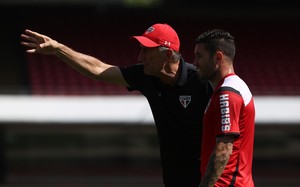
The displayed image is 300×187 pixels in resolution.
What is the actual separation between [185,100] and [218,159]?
1037 mm

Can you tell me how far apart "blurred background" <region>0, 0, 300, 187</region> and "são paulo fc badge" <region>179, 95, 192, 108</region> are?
687 cm

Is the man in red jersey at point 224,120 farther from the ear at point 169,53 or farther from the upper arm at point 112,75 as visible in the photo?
the upper arm at point 112,75

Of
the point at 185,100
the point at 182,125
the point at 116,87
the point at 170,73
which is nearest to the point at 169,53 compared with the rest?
the point at 170,73

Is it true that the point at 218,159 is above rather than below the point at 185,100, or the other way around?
below

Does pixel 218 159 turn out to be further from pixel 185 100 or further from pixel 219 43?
pixel 185 100

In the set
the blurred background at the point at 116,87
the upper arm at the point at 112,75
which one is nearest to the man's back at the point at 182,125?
the upper arm at the point at 112,75

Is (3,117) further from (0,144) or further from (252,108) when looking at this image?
(252,108)

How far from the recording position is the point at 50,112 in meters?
11.8

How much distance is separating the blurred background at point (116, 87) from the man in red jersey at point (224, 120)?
7672 millimetres

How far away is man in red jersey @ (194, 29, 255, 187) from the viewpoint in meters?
4.00

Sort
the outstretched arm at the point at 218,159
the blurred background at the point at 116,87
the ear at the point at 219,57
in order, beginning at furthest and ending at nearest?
the blurred background at the point at 116,87, the ear at the point at 219,57, the outstretched arm at the point at 218,159

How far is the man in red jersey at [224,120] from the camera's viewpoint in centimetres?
400

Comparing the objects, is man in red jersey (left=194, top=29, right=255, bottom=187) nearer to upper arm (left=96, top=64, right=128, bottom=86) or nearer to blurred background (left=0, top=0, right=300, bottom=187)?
upper arm (left=96, top=64, right=128, bottom=86)

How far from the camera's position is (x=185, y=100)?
16.3ft
